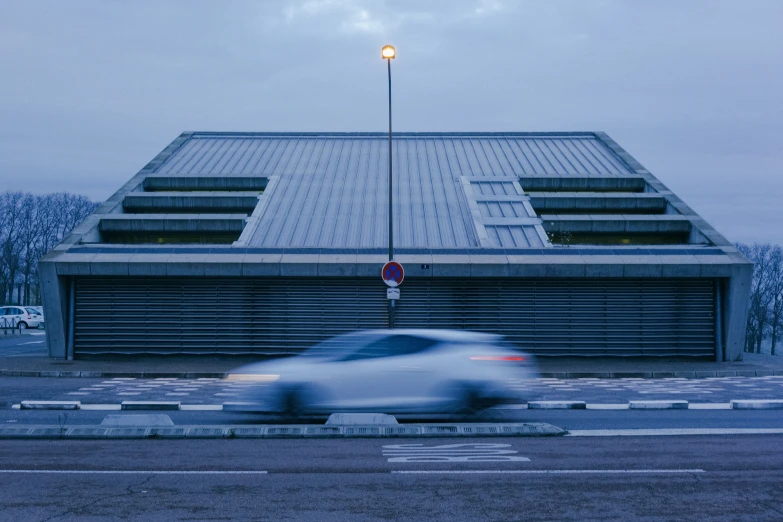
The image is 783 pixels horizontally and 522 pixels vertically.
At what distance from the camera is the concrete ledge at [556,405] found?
1396 cm

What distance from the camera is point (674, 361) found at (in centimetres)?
2420

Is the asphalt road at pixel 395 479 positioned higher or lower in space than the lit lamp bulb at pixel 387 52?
lower

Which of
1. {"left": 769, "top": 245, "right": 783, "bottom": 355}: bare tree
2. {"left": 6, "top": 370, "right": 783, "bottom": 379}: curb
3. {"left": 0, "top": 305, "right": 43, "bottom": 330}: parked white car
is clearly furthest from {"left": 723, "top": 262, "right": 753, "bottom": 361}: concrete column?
{"left": 0, "top": 305, "right": 43, "bottom": 330}: parked white car

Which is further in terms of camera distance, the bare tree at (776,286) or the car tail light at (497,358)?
the bare tree at (776,286)

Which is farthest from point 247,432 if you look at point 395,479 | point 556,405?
point 556,405

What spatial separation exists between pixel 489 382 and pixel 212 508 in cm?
626

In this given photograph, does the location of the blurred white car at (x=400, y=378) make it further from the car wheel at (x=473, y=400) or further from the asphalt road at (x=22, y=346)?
the asphalt road at (x=22, y=346)

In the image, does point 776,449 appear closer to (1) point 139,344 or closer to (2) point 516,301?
(2) point 516,301

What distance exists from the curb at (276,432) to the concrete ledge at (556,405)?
350cm

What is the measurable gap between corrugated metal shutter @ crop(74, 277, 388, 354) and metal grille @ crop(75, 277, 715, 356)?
0.03 m

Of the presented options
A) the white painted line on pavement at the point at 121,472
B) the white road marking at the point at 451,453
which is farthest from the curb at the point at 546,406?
the white painted line on pavement at the point at 121,472

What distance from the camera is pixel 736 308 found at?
2384 centimetres

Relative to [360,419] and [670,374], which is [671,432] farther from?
[670,374]

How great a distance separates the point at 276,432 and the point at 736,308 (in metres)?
18.9
